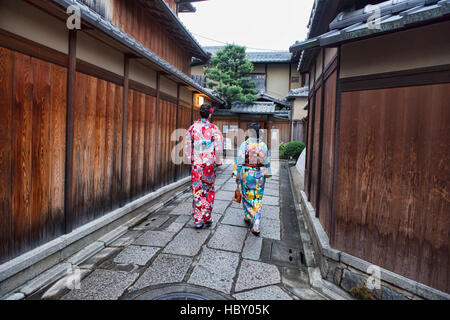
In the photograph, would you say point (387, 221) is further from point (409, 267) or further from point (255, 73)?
point (255, 73)

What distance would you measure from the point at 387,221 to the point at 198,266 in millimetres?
2486

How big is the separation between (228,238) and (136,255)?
1628 millimetres

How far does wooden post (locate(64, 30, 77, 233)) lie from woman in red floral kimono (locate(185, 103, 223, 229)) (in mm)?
2156

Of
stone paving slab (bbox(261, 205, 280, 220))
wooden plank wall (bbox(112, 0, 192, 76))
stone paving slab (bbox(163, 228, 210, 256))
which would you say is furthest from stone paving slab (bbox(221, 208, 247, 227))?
wooden plank wall (bbox(112, 0, 192, 76))

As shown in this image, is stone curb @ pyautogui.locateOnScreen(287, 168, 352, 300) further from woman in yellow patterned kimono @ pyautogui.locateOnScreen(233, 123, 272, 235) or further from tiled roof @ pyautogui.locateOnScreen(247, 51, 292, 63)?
tiled roof @ pyautogui.locateOnScreen(247, 51, 292, 63)

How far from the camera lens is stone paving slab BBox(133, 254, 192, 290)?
10.9 feet

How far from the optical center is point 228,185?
32.3 ft

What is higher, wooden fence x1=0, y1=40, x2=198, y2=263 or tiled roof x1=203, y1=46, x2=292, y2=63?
tiled roof x1=203, y1=46, x2=292, y2=63

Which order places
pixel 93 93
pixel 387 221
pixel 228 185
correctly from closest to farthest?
pixel 387 221 → pixel 93 93 → pixel 228 185

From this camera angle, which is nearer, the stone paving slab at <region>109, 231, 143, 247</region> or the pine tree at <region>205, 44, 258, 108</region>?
the stone paving slab at <region>109, 231, 143, 247</region>

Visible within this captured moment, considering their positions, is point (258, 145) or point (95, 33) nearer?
point (95, 33)

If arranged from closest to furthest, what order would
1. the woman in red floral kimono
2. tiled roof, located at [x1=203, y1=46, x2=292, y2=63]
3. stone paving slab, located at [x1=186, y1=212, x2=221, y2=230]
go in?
the woman in red floral kimono, stone paving slab, located at [x1=186, y1=212, x2=221, y2=230], tiled roof, located at [x1=203, y1=46, x2=292, y2=63]

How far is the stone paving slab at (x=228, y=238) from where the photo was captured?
4460 millimetres
